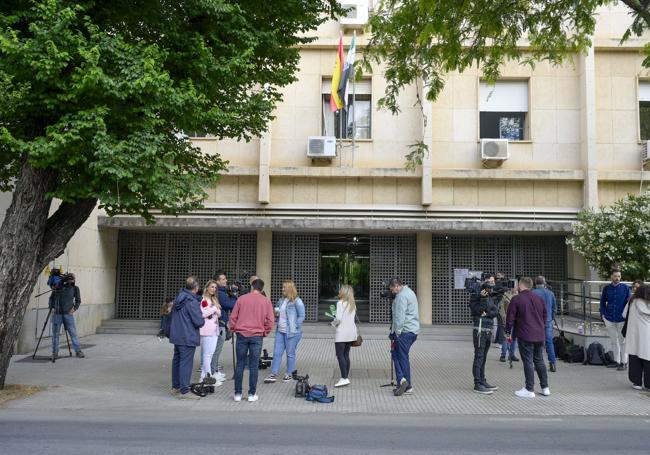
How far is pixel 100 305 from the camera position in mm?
16984

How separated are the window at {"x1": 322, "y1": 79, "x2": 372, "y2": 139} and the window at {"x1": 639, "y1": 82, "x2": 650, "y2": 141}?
8.08 m

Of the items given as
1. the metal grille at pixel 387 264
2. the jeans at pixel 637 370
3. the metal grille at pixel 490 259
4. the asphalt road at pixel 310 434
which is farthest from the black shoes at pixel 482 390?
the metal grille at pixel 387 264

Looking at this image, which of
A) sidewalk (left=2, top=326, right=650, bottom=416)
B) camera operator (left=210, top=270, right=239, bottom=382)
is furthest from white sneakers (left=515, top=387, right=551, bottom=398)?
camera operator (left=210, top=270, right=239, bottom=382)

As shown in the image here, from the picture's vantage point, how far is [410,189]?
17312 millimetres

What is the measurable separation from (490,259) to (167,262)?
997 cm

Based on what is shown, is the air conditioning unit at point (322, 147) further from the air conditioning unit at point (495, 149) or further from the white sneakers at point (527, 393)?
the white sneakers at point (527, 393)

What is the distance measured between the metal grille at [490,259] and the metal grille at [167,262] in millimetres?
5762

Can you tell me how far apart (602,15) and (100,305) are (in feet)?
56.5

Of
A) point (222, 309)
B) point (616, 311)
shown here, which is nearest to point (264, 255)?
point (222, 309)

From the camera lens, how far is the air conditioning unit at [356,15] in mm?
→ 17297

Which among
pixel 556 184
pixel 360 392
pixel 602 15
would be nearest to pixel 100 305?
pixel 360 392

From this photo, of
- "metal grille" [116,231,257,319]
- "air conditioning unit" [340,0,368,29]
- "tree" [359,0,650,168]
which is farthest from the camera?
"metal grille" [116,231,257,319]

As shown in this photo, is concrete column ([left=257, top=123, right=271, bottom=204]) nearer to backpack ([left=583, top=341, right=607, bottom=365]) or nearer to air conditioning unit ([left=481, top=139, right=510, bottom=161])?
air conditioning unit ([left=481, top=139, right=510, bottom=161])

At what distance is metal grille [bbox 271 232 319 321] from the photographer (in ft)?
58.3
